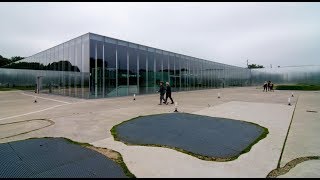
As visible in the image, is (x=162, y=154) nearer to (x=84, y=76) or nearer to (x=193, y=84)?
(x=84, y=76)

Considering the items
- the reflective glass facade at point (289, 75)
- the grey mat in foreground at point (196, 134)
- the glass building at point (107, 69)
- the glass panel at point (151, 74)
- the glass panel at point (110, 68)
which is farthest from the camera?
the reflective glass facade at point (289, 75)

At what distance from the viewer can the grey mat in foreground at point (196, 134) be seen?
5.98 metres

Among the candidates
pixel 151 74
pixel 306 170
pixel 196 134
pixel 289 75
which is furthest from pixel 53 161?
pixel 289 75

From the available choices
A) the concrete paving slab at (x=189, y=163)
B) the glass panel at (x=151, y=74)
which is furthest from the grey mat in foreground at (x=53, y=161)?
the glass panel at (x=151, y=74)

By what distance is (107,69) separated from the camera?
23.4m

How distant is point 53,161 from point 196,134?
447 cm

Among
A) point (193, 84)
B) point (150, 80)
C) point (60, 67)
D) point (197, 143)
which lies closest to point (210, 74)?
point (193, 84)

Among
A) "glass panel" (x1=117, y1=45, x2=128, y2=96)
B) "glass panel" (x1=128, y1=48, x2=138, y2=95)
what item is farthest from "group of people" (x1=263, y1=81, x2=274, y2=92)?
"glass panel" (x1=117, y1=45, x2=128, y2=96)

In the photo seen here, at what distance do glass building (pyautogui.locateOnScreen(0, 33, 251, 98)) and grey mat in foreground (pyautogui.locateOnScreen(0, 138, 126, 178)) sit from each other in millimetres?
16664

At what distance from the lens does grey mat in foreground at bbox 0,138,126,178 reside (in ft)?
14.5

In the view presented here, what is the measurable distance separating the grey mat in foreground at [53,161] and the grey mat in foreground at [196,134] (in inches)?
62.3

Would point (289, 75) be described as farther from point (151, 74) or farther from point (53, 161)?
point (53, 161)

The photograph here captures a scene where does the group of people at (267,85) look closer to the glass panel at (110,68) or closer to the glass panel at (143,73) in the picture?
the glass panel at (143,73)

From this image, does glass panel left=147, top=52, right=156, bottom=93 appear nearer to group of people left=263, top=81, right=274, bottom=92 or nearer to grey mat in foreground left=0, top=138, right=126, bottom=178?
group of people left=263, top=81, right=274, bottom=92
